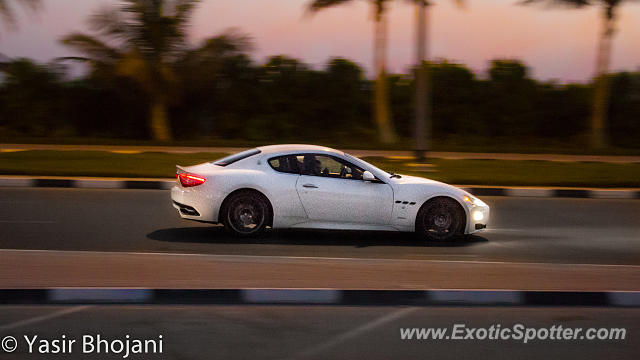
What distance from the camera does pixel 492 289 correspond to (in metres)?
6.69

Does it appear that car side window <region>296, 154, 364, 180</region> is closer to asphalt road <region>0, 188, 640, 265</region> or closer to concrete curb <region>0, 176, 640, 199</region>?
asphalt road <region>0, 188, 640, 265</region>

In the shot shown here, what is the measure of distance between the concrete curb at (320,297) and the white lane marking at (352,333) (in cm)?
29

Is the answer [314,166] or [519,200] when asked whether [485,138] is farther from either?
[314,166]

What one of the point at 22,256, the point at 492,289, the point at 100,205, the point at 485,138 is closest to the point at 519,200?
the point at 100,205

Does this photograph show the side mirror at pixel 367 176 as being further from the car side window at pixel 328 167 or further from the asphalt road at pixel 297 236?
the asphalt road at pixel 297 236

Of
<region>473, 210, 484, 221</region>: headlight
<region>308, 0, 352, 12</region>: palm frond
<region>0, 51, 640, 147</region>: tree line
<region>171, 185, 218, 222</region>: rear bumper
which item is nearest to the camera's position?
<region>171, 185, 218, 222</region>: rear bumper

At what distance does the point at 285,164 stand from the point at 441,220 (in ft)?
6.60

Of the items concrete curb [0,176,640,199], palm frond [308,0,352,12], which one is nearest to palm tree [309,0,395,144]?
palm frond [308,0,352,12]

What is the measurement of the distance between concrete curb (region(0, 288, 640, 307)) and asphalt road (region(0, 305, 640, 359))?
0.12 metres

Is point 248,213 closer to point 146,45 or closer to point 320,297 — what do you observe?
point 320,297

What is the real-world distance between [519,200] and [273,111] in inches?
878

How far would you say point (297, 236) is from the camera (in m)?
10.4

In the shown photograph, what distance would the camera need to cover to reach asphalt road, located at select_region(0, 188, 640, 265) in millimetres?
9328

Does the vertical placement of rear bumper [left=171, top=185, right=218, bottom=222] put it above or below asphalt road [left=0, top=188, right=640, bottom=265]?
above
